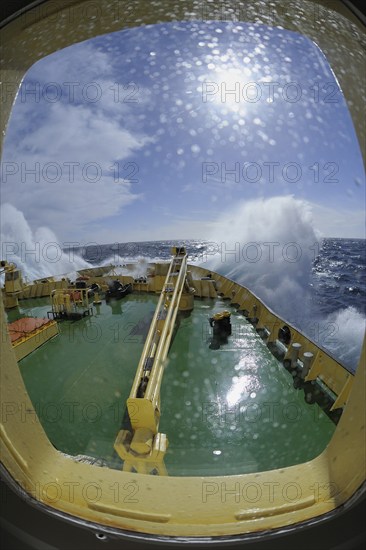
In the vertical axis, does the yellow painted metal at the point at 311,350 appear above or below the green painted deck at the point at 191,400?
above

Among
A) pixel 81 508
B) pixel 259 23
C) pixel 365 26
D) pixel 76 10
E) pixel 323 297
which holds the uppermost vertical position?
pixel 259 23

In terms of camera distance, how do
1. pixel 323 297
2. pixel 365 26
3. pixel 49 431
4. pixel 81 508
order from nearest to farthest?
pixel 365 26, pixel 81 508, pixel 49 431, pixel 323 297

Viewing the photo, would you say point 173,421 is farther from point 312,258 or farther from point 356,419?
point 312,258

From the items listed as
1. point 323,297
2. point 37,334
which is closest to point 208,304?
point 37,334

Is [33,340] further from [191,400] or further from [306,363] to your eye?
[306,363]

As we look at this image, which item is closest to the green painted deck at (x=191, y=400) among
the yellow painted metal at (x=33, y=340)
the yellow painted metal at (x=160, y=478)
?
the yellow painted metal at (x=33, y=340)

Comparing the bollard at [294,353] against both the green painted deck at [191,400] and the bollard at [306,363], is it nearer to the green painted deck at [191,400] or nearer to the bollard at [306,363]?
the green painted deck at [191,400]
